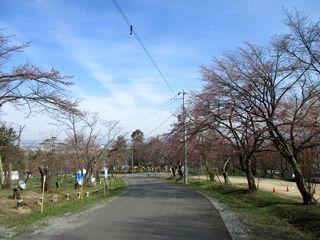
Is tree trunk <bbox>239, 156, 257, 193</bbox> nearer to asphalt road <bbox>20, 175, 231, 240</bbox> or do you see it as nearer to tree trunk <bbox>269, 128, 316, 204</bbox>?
tree trunk <bbox>269, 128, 316, 204</bbox>

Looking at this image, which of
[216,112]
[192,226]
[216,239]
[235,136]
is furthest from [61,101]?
[235,136]

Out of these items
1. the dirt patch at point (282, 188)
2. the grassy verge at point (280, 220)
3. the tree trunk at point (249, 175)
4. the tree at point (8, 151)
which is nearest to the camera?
the grassy verge at point (280, 220)

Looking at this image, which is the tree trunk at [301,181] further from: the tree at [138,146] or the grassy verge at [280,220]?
the tree at [138,146]

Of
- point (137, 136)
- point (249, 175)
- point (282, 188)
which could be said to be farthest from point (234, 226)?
point (137, 136)

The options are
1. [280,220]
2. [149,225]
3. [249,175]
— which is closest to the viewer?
[149,225]

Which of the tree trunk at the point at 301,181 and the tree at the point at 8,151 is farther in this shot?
the tree at the point at 8,151

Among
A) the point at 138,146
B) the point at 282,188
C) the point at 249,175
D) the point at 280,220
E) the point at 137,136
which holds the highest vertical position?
the point at 137,136

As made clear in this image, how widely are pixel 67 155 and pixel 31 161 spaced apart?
4.21m

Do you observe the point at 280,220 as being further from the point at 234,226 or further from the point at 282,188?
the point at 282,188

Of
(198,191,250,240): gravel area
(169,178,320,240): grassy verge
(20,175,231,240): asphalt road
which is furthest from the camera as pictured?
(169,178,320,240): grassy verge

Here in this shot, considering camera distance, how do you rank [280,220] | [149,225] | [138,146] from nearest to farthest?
A: [149,225] → [280,220] → [138,146]

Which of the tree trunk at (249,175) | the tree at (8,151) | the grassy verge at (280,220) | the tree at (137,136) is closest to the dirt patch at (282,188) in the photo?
the tree trunk at (249,175)

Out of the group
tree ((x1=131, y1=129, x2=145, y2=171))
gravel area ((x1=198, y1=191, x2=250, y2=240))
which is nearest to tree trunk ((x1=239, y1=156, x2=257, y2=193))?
gravel area ((x1=198, y1=191, x2=250, y2=240))

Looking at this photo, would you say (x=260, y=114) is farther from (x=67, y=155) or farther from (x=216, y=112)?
(x=67, y=155)
